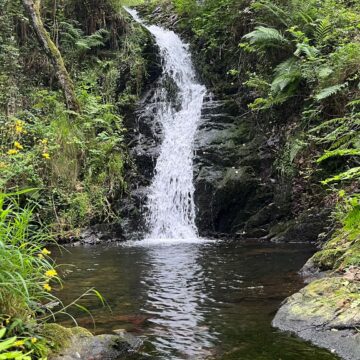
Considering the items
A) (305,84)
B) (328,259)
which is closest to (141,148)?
(305,84)

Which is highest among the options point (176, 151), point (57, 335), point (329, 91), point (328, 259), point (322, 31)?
point (322, 31)

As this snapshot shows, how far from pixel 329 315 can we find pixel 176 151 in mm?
9112

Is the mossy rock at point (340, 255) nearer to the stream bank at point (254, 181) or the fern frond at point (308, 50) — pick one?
the stream bank at point (254, 181)

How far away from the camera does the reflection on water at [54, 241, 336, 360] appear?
13.3 ft

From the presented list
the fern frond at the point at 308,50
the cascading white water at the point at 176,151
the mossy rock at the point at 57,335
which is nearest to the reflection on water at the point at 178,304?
the mossy rock at the point at 57,335

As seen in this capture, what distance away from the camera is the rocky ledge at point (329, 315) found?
12.6ft

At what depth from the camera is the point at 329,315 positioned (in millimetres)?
4242

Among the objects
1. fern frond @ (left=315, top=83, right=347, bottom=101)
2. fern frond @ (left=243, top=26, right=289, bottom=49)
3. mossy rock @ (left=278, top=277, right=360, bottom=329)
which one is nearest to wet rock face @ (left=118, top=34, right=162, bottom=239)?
fern frond @ (left=243, top=26, right=289, bottom=49)

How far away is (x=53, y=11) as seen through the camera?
51.5 ft

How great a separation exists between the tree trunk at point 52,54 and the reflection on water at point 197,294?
18.3ft

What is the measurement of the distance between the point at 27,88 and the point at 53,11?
3.58 meters

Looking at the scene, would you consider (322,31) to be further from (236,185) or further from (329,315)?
(329,315)

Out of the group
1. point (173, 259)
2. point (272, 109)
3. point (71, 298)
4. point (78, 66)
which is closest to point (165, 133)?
point (272, 109)

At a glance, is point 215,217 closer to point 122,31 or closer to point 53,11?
point 122,31
